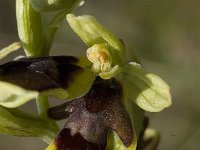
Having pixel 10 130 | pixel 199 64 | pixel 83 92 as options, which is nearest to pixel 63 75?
A: pixel 83 92

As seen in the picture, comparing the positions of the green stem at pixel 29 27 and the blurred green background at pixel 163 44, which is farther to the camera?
the blurred green background at pixel 163 44

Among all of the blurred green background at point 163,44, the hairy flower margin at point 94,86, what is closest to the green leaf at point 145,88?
the hairy flower margin at point 94,86

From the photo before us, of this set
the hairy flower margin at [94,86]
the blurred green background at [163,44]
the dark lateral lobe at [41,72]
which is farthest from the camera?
the blurred green background at [163,44]

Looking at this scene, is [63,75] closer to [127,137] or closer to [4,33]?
[127,137]

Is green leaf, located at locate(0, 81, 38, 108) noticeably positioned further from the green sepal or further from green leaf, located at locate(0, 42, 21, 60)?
the green sepal

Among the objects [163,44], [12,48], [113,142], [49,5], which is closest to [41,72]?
[12,48]

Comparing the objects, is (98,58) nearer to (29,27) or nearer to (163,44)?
(29,27)

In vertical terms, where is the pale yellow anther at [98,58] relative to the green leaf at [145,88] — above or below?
above

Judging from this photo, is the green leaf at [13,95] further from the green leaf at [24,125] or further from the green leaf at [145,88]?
the green leaf at [145,88]
